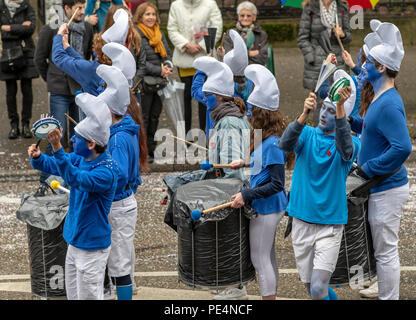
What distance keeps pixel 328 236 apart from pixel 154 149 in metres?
5.60

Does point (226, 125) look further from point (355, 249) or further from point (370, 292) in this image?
point (370, 292)

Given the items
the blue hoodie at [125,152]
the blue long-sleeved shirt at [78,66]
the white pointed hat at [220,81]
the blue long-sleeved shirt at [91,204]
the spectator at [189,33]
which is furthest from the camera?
the spectator at [189,33]

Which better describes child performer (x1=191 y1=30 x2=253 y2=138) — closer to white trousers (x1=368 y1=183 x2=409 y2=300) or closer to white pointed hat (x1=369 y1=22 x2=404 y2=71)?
white pointed hat (x1=369 y1=22 x2=404 y2=71)

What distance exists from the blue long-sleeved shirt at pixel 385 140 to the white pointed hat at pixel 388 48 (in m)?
0.18

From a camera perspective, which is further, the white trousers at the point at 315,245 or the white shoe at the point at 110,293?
the white shoe at the point at 110,293

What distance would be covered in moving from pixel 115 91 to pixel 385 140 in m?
1.77

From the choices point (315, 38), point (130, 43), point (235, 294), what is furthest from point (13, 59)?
point (235, 294)

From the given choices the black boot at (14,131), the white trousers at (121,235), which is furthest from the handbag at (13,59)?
the white trousers at (121,235)

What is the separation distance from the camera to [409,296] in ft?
21.4

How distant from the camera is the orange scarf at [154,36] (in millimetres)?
10211

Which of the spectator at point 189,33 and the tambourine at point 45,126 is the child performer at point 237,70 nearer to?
the tambourine at point 45,126

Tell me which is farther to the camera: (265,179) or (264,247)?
(264,247)

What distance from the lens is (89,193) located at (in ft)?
17.7

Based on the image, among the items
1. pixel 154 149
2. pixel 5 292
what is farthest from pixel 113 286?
pixel 154 149
